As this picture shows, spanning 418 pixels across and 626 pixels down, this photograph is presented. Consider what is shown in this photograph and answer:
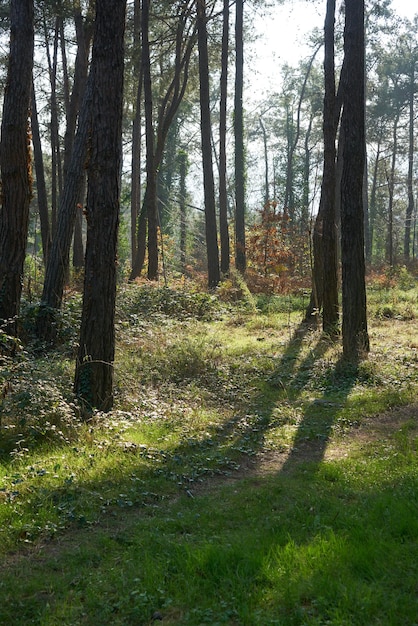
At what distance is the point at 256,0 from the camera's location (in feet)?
77.3

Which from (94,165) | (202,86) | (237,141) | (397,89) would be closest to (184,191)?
(397,89)

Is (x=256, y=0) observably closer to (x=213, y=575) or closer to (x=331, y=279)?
(x=331, y=279)

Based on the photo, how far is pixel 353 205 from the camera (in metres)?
10.5

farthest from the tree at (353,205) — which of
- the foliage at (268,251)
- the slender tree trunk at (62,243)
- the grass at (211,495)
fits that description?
the foliage at (268,251)

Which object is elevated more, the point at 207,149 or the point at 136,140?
the point at 136,140

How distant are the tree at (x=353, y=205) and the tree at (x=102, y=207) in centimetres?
469

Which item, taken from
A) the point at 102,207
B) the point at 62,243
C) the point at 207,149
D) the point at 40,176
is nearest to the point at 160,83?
the point at 207,149

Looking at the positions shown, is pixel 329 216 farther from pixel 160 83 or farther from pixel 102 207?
pixel 160 83

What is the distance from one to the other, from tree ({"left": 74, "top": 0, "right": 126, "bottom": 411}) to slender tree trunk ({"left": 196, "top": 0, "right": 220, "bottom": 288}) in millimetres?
13681

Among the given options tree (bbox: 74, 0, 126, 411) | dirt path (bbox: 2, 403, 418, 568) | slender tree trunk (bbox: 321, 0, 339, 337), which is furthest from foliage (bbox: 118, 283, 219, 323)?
dirt path (bbox: 2, 403, 418, 568)

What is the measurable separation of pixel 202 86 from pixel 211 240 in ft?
17.3

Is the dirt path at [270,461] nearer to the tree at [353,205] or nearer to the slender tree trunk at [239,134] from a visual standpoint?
the tree at [353,205]

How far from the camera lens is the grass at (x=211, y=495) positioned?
355cm

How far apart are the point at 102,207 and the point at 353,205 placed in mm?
5000
